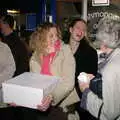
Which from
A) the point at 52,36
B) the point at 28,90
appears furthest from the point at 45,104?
the point at 52,36

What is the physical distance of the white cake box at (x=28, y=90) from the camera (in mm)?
2279

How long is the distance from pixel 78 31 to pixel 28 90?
1.52 meters

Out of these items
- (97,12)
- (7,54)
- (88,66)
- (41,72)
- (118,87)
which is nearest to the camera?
(118,87)

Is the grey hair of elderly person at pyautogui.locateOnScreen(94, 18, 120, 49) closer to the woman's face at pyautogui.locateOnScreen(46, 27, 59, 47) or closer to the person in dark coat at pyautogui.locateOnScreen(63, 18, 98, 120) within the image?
the woman's face at pyautogui.locateOnScreen(46, 27, 59, 47)

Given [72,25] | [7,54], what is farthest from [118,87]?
[72,25]

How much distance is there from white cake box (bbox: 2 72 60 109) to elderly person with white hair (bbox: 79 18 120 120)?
26cm

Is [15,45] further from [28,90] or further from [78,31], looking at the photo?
[28,90]

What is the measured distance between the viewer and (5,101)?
240cm

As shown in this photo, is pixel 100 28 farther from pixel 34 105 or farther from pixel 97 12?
pixel 97 12

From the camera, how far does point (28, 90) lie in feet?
7.53

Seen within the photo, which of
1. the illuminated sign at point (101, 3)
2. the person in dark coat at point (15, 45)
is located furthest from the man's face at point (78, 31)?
the illuminated sign at point (101, 3)

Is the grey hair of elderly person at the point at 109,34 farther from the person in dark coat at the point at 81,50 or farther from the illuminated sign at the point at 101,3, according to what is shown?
the illuminated sign at the point at 101,3

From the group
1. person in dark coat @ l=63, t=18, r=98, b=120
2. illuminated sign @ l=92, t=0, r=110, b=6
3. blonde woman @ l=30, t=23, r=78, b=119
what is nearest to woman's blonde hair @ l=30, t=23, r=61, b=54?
blonde woman @ l=30, t=23, r=78, b=119

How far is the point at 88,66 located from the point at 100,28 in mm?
1209
